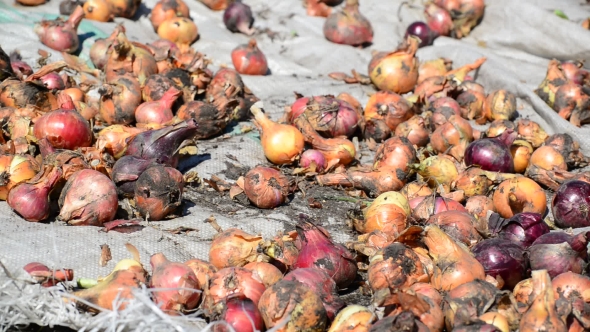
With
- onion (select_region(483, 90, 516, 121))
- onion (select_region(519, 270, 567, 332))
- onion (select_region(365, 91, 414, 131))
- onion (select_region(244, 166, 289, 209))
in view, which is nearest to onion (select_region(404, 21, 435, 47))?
onion (select_region(483, 90, 516, 121))

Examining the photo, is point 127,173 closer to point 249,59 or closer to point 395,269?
point 395,269

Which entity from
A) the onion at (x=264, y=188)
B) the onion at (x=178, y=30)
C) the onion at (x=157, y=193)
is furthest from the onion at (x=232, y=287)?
the onion at (x=178, y=30)

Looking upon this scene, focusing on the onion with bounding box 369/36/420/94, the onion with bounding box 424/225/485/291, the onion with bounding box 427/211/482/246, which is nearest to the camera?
the onion with bounding box 424/225/485/291

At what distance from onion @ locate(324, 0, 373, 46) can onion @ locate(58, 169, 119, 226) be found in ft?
9.54

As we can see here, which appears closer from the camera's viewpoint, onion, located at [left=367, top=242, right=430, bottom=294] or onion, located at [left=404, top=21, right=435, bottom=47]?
onion, located at [left=367, top=242, right=430, bottom=294]

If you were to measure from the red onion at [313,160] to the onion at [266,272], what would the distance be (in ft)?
3.66

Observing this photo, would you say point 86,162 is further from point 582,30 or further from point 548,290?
point 582,30

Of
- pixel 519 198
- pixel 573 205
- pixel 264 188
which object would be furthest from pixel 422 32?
pixel 264 188

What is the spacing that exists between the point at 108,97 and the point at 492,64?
2.83 m

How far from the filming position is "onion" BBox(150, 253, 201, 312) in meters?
2.17

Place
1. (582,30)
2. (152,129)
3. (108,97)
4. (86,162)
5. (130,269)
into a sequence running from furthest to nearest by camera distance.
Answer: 1. (582,30)
2. (108,97)
3. (152,129)
4. (86,162)
5. (130,269)

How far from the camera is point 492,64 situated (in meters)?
4.78

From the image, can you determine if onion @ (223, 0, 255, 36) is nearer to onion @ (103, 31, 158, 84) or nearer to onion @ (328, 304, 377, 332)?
onion @ (103, 31, 158, 84)

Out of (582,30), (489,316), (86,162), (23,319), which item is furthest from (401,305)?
(582,30)
